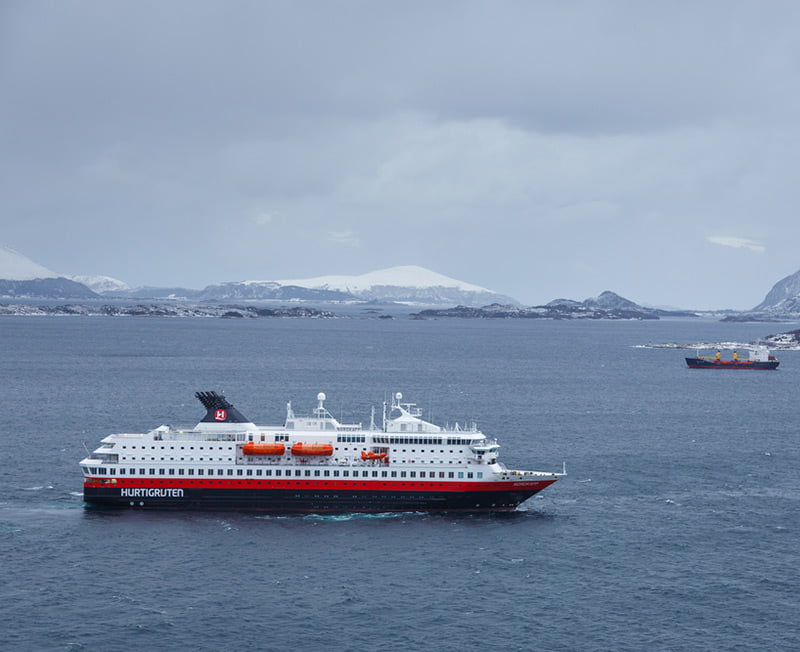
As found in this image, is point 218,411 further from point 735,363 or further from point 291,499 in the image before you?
point 735,363

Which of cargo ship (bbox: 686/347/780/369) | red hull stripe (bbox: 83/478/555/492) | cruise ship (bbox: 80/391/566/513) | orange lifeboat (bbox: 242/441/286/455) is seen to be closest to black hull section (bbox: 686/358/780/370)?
cargo ship (bbox: 686/347/780/369)

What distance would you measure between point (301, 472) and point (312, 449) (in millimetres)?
1712

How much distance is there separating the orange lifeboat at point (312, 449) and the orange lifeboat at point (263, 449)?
0.90m

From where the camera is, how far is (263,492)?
64.5 meters

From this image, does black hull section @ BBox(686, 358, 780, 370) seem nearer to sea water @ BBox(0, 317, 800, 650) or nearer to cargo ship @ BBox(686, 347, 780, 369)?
cargo ship @ BBox(686, 347, 780, 369)

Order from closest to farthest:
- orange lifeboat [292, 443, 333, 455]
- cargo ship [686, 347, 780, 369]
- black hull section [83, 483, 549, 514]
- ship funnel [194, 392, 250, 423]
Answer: black hull section [83, 483, 549, 514] → orange lifeboat [292, 443, 333, 455] → ship funnel [194, 392, 250, 423] → cargo ship [686, 347, 780, 369]

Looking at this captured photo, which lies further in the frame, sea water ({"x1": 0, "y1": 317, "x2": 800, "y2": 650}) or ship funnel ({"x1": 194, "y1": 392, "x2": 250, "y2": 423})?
ship funnel ({"x1": 194, "y1": 392, "x2": 250, "y2": 423})

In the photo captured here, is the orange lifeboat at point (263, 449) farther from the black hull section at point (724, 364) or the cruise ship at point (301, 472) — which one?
the black hull section at point (724, 364)

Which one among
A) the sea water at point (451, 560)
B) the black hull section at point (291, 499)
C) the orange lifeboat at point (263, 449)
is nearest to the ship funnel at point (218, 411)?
the orange lifeboat at point (263, 449)

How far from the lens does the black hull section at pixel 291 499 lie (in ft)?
211

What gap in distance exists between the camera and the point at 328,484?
6481cm

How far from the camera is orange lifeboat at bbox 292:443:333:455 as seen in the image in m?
64.7

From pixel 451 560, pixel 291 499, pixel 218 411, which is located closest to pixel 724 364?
pixel 291 499

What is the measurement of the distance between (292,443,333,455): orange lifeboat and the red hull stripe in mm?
1901
